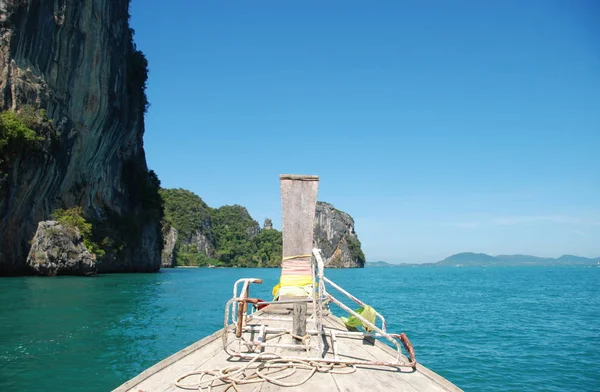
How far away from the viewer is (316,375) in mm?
4051

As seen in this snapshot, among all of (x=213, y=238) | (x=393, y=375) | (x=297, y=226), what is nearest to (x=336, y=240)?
(x=213, y=238)

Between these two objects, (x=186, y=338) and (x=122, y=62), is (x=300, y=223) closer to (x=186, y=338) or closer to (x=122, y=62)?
(x=186, y=338)

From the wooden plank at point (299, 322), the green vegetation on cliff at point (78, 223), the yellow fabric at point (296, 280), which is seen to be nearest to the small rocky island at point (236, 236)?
the green vegetation on cliff at point (78, 223)

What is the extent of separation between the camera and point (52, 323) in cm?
1370

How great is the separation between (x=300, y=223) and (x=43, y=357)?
7.04m

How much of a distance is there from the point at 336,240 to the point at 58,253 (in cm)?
10832

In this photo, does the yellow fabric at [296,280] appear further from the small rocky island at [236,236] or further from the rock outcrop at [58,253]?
the small rocky island at [236,236]

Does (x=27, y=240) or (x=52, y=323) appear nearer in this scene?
(x=52, y=323)

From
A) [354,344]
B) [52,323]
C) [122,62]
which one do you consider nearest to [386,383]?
[354,344]

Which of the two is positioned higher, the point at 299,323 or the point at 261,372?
the point at 299,323

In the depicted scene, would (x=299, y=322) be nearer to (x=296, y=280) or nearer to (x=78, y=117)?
(x=296, y=280)

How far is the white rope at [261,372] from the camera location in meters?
3.74

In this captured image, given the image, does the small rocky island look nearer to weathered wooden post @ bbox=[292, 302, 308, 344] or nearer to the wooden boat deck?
the wooden boat deck

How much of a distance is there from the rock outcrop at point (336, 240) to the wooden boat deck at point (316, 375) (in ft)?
421
